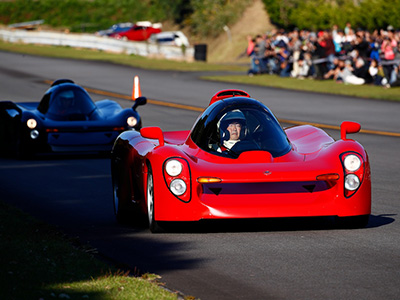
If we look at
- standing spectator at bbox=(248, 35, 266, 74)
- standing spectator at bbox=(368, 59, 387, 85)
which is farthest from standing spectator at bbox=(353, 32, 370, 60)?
standing spectator at bbox=(248, 35, 266, 74)

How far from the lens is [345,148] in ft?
29.1

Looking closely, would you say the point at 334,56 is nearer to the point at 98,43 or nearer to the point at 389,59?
the point at 389,59

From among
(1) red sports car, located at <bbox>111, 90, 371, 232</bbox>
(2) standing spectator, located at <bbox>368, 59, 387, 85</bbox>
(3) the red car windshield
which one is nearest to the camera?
(1) red sports car, located at <bbox>111, 90, 371, 232</bbox>

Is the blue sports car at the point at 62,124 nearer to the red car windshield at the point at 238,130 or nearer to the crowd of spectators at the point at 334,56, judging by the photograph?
the red car windshield at the point at 238,130

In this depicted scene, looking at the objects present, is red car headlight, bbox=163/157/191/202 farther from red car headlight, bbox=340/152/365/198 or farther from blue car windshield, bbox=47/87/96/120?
blue car windshield, bbox=47/87/96/120

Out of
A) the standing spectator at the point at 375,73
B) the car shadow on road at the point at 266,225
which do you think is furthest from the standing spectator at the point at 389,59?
the car shadow on road at the point at 266,225

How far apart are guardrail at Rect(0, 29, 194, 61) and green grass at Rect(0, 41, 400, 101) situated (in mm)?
1101

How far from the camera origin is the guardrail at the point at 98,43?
53.0m

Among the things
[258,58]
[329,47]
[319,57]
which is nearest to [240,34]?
[258,58]

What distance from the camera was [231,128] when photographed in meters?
9.49

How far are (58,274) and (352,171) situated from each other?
10.1 feet

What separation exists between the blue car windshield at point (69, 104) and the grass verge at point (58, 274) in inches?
324

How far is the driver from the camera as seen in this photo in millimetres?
9391

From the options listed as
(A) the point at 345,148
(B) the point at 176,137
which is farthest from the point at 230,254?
(B) the point at 176,137
